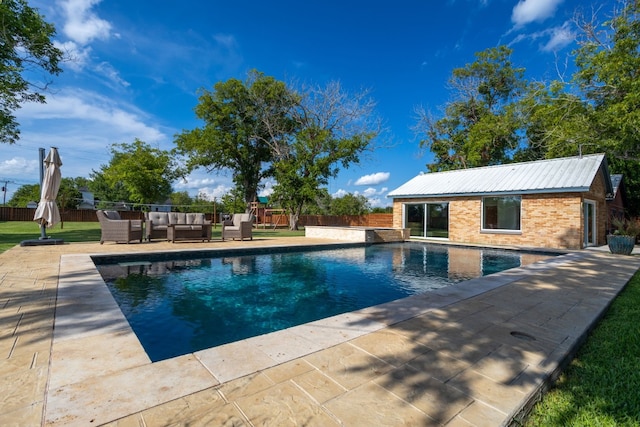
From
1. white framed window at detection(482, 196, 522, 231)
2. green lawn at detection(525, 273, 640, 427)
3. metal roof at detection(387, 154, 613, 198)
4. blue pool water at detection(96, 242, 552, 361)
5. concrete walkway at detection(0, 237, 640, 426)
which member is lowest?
blue pool water at detection(96, 242, 552, 361)

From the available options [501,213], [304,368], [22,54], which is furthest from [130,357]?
[22,54]

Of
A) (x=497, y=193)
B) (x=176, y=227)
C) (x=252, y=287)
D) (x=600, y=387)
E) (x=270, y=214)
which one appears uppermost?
(x=497, y=193)

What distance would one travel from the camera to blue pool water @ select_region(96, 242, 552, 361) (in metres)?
3.78

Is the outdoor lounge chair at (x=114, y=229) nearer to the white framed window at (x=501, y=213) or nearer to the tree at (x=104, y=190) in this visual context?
the white framed window at (x=501, y=213)

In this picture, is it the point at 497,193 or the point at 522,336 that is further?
the point at 497,193

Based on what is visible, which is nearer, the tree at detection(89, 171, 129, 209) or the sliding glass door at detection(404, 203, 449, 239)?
the sliding glass door at detection(404, 203, 449, 239)

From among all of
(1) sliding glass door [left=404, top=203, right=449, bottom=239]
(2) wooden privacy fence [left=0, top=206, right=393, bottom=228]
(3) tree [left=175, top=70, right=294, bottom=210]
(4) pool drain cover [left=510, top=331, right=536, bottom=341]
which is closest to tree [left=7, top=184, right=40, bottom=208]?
(2) wooden privacy fence [left=0, top=206, right=393, bottom=228]

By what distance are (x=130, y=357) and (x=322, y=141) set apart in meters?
20.4

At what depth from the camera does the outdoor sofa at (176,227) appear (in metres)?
10.6

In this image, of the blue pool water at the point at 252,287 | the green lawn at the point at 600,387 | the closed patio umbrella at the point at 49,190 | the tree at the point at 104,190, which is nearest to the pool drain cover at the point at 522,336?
the green lawn at the point at 600,387

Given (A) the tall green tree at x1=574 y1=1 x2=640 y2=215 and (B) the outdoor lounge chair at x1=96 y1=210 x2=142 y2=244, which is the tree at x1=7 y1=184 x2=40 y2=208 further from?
(A) the tall green tree at x1=574 y1=1 x2=640 y2=215

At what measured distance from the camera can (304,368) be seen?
214 cm

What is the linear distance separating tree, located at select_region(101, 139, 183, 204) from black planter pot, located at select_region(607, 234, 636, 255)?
25.6 m

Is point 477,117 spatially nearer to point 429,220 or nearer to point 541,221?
point 429,220
